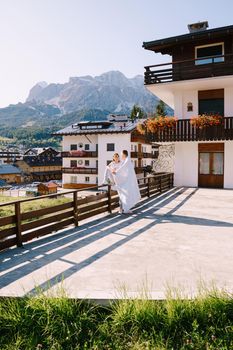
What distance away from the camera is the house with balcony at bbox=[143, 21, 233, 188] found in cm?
1778

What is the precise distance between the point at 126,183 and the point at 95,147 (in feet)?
122

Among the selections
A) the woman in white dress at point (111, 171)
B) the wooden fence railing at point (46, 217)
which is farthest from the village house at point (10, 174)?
the woman in white dress at point (111, 171)

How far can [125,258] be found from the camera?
6199mm

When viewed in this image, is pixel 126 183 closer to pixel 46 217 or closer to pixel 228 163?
pixel 46 217

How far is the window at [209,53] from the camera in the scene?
18.7 m

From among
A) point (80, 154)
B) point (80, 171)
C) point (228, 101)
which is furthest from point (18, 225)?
point (80, 171)

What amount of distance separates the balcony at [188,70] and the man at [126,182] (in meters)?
10.1

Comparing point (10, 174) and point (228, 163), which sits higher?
point (228, 163)

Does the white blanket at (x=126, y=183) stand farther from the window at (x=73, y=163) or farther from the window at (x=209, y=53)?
the window at (x=73, y=163)

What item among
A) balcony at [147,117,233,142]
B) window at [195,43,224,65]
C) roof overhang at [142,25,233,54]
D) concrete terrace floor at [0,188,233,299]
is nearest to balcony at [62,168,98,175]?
balcony at [147,117,233,142]

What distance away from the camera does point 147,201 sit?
535 inches

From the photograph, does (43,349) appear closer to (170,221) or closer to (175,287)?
(175,287)

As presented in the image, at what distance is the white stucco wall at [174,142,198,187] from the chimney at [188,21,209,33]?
26.7ft

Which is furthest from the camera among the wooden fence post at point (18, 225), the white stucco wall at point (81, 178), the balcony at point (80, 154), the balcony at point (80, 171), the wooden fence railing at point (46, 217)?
the white stucco wall at point (81, 178)
